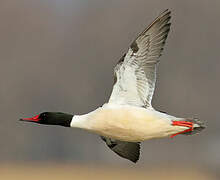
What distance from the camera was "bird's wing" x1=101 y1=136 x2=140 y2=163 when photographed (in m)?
6.62

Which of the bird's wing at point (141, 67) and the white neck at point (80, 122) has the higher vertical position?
the bird's wing at point (141, 67)

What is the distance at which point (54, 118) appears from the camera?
6.02 m

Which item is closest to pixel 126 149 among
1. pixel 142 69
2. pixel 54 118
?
pixel 54 118

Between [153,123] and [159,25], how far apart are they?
1248 millimetres

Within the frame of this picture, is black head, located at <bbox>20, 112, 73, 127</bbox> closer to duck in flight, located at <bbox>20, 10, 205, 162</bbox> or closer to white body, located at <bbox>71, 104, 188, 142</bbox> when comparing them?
duck in flight, located at <bbox>20, 10, 205, 162</bbox>

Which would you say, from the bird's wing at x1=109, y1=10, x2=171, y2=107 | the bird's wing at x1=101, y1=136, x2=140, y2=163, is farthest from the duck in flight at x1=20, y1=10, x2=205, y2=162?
the bird's wing at x1=101, y1=136, x2=140, y2=163

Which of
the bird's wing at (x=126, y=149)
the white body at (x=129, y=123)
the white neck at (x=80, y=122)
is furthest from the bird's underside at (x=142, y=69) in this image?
the bird's wing at (x=126, y=149)

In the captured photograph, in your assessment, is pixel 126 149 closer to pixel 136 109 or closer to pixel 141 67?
pixel 136 109

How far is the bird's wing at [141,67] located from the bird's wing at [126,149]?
41.1 inches

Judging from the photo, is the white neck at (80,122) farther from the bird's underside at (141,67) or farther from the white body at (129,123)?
the bird's underside at (141,67)

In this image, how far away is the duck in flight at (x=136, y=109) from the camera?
18.0ft

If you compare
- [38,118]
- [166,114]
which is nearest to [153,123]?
[166,114]

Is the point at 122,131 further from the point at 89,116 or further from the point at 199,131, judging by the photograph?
the point at 199,131

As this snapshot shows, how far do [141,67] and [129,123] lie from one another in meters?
0.80
